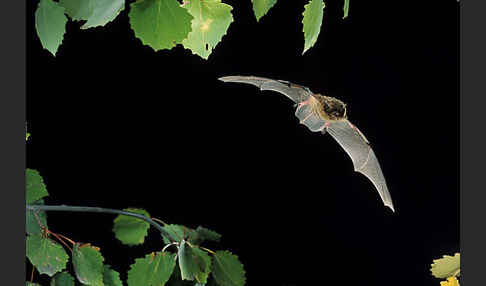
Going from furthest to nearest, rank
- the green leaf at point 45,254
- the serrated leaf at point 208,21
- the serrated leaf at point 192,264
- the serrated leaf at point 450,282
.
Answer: the serrated leaf at point 192,264
the green leaf at point 45,254
the serrated leaf at point 450,282
the serrated leaf at point 208,21

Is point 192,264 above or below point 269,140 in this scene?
below

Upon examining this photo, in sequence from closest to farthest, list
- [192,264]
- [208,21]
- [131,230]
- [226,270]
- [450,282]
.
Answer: [208,21], [450,282], [192,264], [226,270], [131,230]

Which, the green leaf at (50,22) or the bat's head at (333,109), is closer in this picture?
the green leaf at (50,22)

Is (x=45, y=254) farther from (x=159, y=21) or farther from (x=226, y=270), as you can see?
(x=159, y=21)

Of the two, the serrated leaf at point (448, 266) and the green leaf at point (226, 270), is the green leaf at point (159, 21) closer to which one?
the serrated leaf at point (448, 266)

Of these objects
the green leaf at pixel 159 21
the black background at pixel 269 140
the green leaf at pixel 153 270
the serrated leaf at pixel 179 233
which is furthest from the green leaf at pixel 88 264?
the green leaf at pixel 159 21

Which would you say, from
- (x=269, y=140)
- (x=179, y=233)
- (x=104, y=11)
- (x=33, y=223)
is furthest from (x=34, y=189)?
(x=104, y=11)
